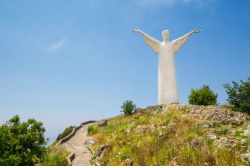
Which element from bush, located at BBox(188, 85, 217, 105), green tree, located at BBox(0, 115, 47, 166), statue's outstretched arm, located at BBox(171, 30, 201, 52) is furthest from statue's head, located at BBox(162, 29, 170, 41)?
green tree, located at BBox(0, 115, 47, 166)

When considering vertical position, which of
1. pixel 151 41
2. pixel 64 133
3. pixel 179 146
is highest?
pixel 151 41

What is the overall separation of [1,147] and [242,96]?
19140mm

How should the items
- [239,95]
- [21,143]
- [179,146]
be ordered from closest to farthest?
[179,146], [21,143], [239,95]

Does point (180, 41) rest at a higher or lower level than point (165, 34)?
lower

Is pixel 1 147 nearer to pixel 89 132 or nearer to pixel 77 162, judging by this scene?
pixel 77 162

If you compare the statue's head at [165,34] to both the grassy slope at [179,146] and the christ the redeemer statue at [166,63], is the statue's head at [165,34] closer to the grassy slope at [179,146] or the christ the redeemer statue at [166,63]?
the christ the redeemer statue at [166,63]

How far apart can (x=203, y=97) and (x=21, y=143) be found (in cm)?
1871

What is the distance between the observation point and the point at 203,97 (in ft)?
101

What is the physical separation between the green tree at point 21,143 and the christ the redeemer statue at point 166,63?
57.1ft

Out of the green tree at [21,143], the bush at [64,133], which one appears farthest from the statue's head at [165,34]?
the green tree at [21,143]

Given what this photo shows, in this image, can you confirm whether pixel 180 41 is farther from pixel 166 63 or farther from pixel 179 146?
pixel 179 146

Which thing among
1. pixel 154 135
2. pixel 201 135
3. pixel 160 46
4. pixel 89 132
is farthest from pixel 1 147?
pixel 160 46

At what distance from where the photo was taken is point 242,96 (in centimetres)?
2700

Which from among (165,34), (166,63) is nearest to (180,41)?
(165,34)
